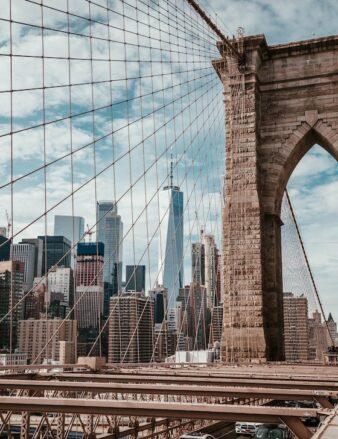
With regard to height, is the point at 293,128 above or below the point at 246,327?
above

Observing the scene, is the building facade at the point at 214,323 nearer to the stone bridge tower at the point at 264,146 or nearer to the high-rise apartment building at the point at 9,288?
the stone bridge tower at the point at 264,146

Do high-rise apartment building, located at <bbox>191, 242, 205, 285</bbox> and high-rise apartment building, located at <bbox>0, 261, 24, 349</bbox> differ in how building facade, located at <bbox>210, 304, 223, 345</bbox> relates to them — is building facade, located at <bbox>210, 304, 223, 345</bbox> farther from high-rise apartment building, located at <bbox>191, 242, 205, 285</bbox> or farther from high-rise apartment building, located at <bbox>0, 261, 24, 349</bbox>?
high-rise apartment building, located at <bbox>0, 261, 24, 349</bbox>

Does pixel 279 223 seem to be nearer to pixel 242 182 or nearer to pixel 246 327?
pixel 242 182

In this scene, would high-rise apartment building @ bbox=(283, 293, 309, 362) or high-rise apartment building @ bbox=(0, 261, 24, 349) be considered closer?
high-rise apartment building @ bbox=(0, 261, 24, 349)

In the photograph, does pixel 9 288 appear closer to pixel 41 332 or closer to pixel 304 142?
pixel 304 142

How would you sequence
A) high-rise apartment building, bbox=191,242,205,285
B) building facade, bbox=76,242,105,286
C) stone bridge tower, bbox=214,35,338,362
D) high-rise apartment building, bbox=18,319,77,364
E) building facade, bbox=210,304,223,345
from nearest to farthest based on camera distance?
building facade, bbox=76,242,105,286, stone bridge tower, bbox=214,35,338,362, building facade, bbox=210,304,223,345, high-rise apartment building, bbox=18,319,77,364, high-rise apartment building, bbox=191,242,205,285

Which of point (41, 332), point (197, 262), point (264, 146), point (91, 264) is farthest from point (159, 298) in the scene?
point (264, 146)

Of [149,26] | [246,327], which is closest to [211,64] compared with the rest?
[149,26]

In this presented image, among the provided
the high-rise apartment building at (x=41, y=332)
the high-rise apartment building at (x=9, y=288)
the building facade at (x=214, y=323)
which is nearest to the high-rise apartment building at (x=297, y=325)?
the high-rise apartment building at (x=41, y=332)

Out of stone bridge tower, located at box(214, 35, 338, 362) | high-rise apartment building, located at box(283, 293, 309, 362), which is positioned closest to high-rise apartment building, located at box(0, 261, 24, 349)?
stone bridge tower, located at box(214, 35, 338, 362)
